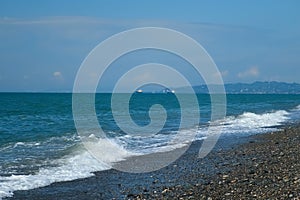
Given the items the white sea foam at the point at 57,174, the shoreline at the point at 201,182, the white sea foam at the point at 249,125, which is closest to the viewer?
the shoreline at the point at 201,182

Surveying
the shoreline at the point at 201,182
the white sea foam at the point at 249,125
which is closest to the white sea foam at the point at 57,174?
the shoreline at the point at 201,182

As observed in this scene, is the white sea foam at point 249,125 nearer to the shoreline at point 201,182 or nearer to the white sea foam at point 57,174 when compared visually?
the shoreline at point 201,182

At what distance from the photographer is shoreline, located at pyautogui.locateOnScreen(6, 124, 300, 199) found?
32.8 feet

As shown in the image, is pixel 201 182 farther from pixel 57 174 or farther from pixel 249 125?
pixel 249 125

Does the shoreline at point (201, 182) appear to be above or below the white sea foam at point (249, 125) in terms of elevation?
below

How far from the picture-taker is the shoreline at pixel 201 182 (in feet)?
32.8

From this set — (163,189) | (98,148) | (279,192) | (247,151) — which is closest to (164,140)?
(98,148)

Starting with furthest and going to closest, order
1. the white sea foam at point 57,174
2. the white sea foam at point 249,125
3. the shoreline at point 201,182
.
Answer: the white sea foam at point 249,125 < the white sea foam at point 57,174 < the shoreline at point 201,182

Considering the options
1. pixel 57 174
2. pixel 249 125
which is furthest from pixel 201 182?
pixel 249 125

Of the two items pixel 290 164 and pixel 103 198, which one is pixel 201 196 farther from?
pixel 290 164

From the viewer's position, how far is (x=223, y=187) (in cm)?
1052

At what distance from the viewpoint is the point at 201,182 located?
11414mm

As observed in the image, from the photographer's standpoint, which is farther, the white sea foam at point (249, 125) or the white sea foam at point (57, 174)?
the white sea foam at point (249, 125)

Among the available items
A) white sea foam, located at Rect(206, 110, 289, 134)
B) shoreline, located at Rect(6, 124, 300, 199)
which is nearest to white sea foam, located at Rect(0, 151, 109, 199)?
shoreline, located at Rect(6, 124, 300, 199)
